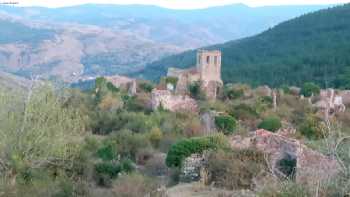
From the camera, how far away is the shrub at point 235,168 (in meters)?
15.0

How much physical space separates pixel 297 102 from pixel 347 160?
2472cm

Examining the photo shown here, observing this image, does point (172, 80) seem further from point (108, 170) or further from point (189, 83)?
point (108, 170)

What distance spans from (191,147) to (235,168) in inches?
115

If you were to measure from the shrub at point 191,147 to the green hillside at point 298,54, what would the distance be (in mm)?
29083

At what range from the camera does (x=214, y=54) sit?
4047cm

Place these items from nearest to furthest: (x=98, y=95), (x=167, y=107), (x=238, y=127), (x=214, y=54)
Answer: (x=238, y=127) → (x=167, y=107) → (x=98, y=95) → (x=214, y=54)


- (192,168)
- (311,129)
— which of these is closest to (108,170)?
(192,168)

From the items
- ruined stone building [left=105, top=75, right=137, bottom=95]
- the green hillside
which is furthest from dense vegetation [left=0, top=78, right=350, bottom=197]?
the green hillside

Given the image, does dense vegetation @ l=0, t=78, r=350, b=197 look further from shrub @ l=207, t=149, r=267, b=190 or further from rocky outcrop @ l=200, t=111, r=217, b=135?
rocky outcrop @ l=200, t=111, r=217, b=135

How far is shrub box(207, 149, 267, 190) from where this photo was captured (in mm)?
14984

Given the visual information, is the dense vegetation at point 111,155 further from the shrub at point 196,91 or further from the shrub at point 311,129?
the shrub at point 196,91

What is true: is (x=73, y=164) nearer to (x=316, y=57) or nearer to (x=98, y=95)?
(x=98, y=95)

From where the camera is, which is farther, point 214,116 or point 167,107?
point 167,107

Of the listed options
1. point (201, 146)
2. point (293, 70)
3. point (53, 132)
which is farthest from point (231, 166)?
point (293, 70)
